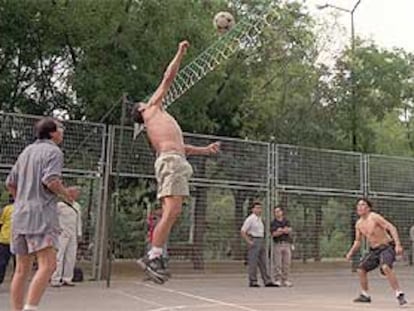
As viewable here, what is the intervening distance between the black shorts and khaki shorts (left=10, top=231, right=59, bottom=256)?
7.46m

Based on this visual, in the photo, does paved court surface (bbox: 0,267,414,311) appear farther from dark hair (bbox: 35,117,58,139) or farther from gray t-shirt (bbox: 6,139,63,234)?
dark hair (bbox: 35,117,58,139)

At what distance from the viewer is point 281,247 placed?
1658 centimetres

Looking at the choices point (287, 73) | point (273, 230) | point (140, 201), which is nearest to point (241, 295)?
point (273, 230)

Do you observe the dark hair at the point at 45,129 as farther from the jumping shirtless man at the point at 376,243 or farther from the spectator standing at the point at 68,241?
the spectator standing at the point at 68,241

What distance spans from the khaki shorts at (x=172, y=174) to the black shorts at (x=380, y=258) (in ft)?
21.9

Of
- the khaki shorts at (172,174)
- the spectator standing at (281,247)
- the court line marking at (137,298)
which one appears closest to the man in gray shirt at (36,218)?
the khaki shorts at (172,174)

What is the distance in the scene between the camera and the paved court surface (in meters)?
10.9

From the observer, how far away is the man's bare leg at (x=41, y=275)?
20.0 feet

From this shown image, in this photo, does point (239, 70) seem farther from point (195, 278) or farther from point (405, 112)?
point (405, 112)

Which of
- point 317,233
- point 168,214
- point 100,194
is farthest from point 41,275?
point 317,233

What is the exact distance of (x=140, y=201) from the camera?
60.6 ft

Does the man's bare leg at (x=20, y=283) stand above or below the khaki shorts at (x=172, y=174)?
below

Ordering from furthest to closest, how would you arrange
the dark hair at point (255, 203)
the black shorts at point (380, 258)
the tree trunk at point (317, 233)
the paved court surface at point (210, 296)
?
the tree trunk at point (317, 233)
the dark hair at point (255, 203)
the black shorts at point (380, 258)
the paved court surface at point (210, 296)

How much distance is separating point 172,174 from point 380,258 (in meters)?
6.96
